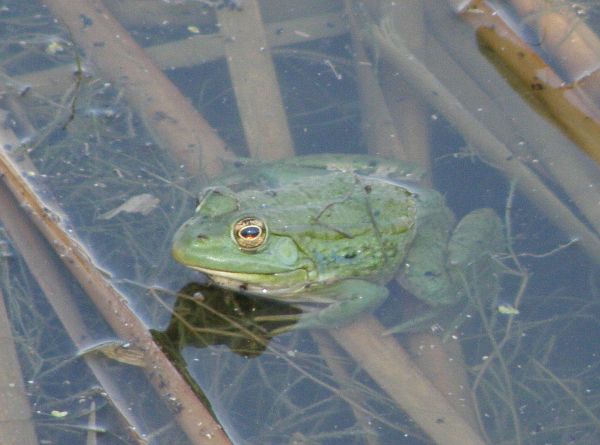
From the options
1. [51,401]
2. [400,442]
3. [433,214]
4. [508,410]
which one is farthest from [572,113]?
[51,401]

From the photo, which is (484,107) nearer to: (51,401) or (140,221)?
(140,221)

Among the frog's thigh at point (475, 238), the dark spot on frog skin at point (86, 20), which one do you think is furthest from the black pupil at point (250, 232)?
the dark spot on frog skin at point (86, 20)

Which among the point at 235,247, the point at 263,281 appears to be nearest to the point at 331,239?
the point at 263,281

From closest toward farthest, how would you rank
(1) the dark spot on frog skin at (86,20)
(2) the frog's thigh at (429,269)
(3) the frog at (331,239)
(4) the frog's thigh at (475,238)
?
(3) the frog at (331,239)
(2) the frog's thigh at (429,269)
(4) the frog's thigh at (475,238)
(1) the dark spot on frog skin at (86,20)

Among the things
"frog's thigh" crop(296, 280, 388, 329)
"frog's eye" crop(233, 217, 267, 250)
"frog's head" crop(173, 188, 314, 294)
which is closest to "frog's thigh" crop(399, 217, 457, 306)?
"frog's thigh" crop(296, 280, 388, 329)

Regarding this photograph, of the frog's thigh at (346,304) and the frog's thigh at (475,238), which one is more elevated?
the frog's thigh at (475,238)

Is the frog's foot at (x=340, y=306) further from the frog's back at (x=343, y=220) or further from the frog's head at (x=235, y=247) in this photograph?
the frog's head at (x=235, y=247)
